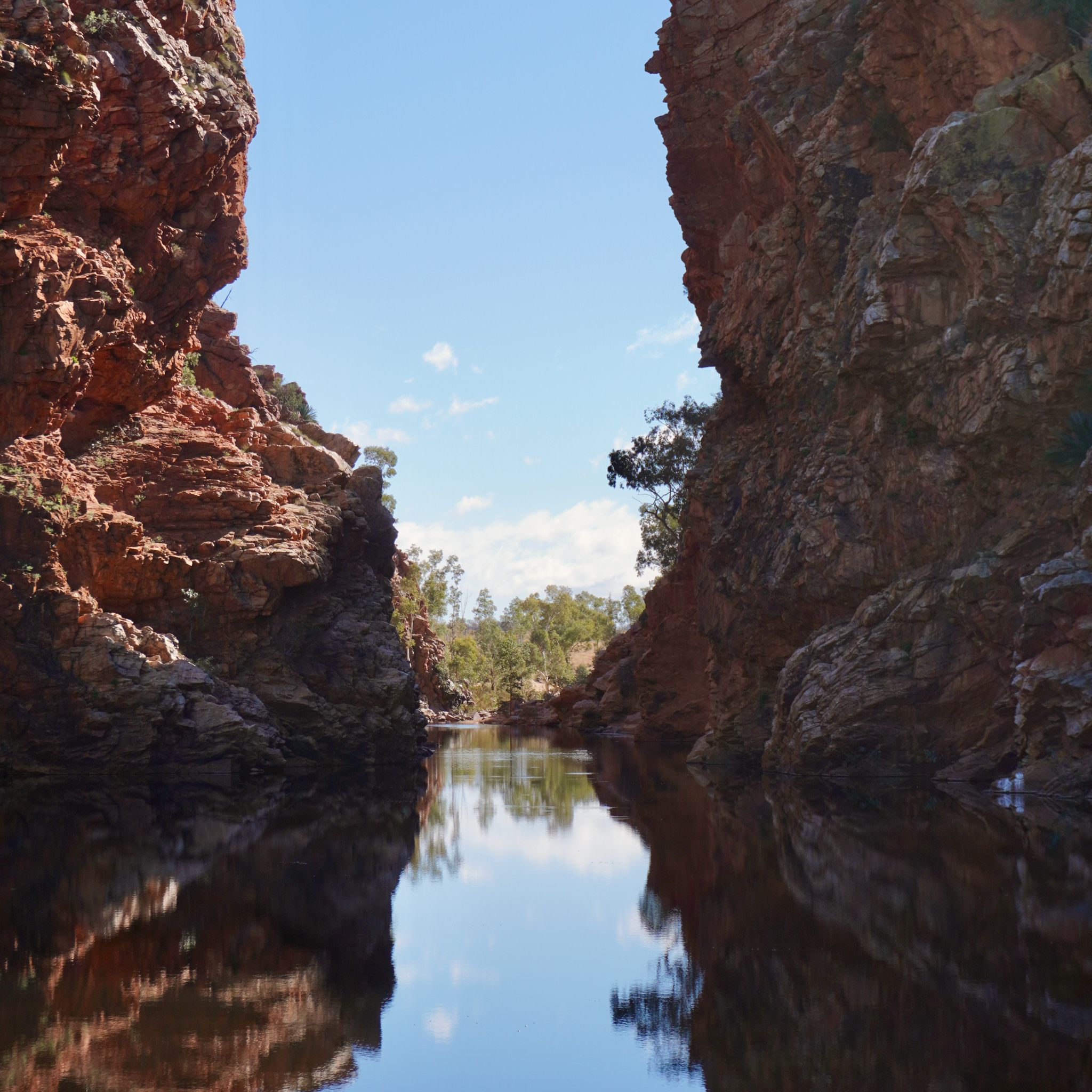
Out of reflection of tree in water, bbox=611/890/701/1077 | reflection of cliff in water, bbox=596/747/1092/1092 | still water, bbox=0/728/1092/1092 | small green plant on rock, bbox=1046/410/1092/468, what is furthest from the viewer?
small green plant on rock, bbox=1046/410/1092/468

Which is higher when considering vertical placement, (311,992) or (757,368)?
(757,368)

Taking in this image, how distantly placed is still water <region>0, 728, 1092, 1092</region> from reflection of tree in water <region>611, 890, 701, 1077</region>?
3 centimetres

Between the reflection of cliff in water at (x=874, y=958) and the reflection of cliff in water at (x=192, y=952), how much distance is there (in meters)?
2.44

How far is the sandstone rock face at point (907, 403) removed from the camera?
86.3 ft

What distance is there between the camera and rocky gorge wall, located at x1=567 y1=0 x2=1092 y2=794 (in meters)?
26.3

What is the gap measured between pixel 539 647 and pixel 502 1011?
453ft

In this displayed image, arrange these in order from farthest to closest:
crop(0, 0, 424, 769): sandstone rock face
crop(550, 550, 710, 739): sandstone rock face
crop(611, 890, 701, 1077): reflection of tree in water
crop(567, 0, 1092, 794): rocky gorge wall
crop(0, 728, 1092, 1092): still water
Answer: crop(550, 550, 710, 739): sandstone rock face, crop(0, 0, 424, 769): sandstone rock face, crop(567, 0, 1092, 794): rocky gorge wall, crop(611, 890, 701, 1077): reflection of tree in water, crop(0, 728, 1092, 1092): still water

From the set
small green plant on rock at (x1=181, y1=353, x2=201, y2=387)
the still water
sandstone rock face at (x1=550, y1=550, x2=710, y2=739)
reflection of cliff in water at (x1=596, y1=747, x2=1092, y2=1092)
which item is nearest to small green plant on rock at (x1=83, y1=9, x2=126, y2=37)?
small green plant on rock at (x1=181, y1=353, x2=201, y2=387)

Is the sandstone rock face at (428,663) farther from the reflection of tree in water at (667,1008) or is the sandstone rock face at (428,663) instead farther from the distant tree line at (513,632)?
the reflection of tree in water at (667,1008)

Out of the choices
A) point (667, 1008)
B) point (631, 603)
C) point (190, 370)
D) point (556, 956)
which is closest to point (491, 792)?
point (556, 956)

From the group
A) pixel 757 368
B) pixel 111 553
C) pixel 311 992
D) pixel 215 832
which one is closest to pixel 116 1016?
pixel 311 992

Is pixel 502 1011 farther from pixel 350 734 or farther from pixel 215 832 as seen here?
pixel 350 734

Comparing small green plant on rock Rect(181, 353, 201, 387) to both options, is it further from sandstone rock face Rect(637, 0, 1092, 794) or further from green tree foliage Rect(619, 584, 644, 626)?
green tree foliage Rect(619, 584, 644, 626)

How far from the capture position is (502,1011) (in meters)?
8.63
